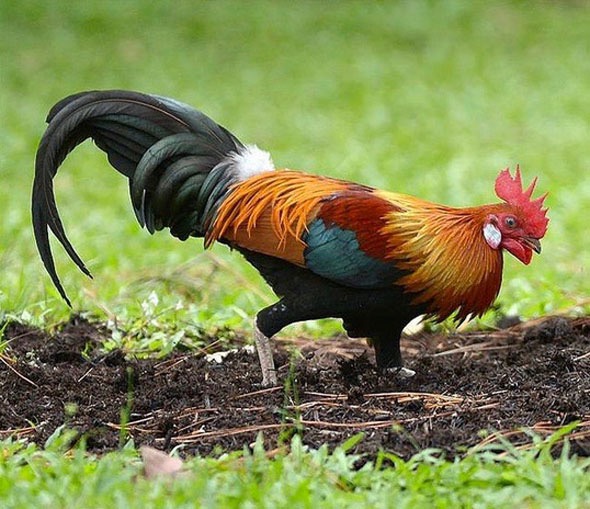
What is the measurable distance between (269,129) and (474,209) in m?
9.33

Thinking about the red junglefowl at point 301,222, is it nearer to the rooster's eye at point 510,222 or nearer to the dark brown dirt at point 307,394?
the rooster's eye at point 510,222

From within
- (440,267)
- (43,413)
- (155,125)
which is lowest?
(43,413)

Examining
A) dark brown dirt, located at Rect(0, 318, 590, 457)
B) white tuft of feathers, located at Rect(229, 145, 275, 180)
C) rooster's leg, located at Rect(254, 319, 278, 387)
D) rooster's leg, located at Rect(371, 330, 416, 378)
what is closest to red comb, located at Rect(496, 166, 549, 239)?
dark brown dirt, located at Rect(0, 318, 590, 457)

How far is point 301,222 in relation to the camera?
4984 millimetres

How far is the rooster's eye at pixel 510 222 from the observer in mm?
4969

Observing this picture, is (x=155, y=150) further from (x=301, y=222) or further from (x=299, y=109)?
(x=299, y=109)

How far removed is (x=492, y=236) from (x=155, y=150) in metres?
1.52

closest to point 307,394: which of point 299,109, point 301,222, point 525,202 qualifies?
point 301,222

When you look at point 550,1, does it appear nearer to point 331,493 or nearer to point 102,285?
point 102,285

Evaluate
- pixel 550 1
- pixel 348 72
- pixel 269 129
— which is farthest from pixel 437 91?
pixel 550 1

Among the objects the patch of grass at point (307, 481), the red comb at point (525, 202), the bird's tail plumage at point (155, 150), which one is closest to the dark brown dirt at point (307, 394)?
the patch of grass at point (307, 481)

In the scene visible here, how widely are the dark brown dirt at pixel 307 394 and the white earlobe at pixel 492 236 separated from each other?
61cm

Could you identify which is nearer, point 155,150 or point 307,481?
point 307,481

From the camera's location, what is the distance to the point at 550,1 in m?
20.5
